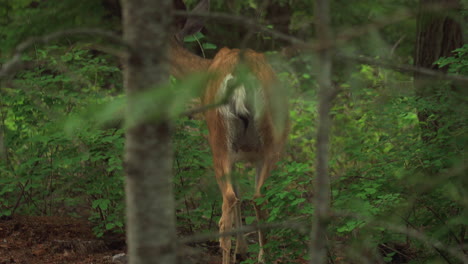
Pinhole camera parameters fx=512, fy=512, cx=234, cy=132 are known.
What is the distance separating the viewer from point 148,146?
6.09ft

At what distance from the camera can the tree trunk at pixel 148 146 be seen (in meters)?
1.84

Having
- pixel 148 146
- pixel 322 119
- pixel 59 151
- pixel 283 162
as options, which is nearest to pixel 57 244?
pixel 59 151

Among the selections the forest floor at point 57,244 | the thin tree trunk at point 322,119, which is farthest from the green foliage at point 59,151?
the thin tree trunk at point 322,119

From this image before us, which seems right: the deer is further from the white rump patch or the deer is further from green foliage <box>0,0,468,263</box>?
green foliage <box>0,0,468,263</box>

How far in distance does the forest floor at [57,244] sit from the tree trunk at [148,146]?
129 inches

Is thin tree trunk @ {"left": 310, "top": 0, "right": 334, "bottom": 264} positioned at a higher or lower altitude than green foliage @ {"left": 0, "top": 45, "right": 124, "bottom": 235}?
higher

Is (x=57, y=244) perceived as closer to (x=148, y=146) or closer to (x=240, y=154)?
(x=240, y=154)

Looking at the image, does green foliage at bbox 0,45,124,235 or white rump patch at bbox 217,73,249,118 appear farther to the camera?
green foliage at bbox 0,45,124,235

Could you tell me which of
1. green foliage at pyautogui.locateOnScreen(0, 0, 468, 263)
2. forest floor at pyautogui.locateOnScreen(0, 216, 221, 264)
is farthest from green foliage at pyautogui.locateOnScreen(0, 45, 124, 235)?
forest floor at pyautogui.locateOnScreen(0, 216, 221, 264)

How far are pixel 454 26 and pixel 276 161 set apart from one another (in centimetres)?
264

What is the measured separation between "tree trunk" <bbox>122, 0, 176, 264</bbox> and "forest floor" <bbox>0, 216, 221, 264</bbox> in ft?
10.7

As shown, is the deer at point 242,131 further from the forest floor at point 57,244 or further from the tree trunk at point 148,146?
the tree trunk at point 148,146

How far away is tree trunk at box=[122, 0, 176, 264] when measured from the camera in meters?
1.84

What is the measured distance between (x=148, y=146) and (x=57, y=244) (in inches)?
162
